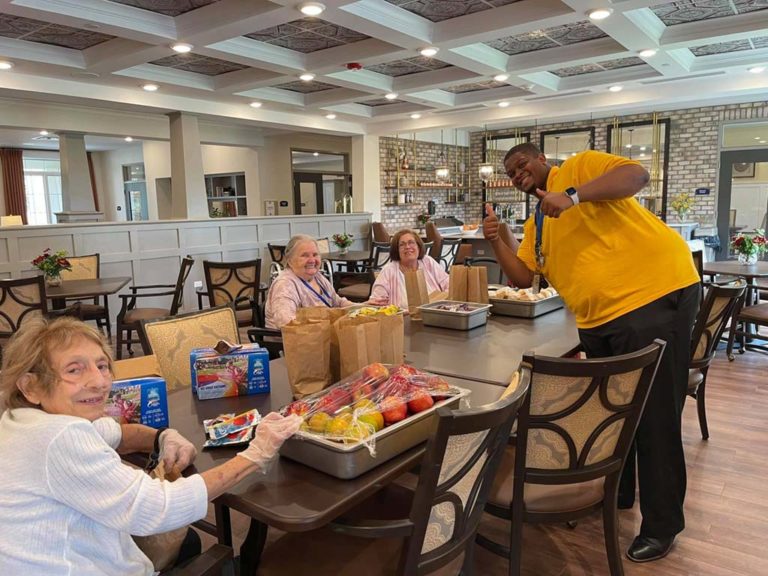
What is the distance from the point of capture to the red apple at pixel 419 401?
1.47 m

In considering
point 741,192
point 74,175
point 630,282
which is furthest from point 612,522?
point 741,192

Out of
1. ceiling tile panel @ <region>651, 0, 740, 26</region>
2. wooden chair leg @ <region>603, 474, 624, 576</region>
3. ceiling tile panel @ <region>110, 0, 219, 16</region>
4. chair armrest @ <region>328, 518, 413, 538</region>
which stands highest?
ceiling tile panel @ <region>651, 0, 740, 26</region>

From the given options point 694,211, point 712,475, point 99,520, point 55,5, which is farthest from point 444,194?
point 99,520

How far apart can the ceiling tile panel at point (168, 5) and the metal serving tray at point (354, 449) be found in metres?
4.10

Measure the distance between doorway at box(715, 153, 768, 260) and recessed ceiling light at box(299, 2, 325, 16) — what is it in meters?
8.43

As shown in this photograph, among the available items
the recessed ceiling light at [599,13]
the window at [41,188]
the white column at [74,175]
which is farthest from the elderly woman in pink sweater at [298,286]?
the window at [41,188]

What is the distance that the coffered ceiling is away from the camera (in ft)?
14.6

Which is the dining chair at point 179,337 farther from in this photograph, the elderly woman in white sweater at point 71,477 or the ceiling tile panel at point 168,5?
the ceiling tile panel at point 168,5

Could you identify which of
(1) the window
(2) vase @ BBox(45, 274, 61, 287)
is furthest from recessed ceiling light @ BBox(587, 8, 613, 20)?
(1) the window

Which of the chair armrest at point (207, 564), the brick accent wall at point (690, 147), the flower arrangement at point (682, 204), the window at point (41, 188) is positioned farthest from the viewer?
the window at point (41, 188)

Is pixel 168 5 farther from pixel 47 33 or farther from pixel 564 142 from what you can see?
pixel 564 142

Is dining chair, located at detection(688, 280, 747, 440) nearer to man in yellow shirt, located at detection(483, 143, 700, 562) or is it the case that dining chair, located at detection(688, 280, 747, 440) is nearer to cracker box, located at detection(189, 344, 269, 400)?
man in yellow shirt, located at detection(483, 143, 700, 562)

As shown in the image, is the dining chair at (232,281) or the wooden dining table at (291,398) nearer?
the wooden dining table at (291,398)

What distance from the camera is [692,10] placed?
484 centimetres
